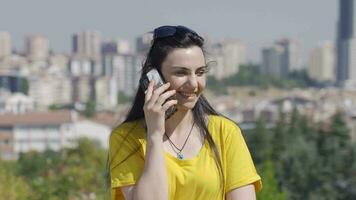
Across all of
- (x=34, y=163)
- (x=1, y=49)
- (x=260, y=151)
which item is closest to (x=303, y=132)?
(x=260, y=151)

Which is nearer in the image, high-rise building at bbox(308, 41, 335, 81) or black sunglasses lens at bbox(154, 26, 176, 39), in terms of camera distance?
black sunglasses lens at bbox(154, 26, 176, 39)

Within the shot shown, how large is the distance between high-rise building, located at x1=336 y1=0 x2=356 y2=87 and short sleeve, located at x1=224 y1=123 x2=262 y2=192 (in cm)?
9579

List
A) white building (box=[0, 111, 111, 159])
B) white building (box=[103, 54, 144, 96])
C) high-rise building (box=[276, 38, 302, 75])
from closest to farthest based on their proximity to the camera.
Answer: white building (box=[0, 111, 111, 159]) → white building (box=[103, 54, 144, 96]) → high-rise building (box=[276, 38, 302, 75])

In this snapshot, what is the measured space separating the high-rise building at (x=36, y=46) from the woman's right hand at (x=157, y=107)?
9530 centimetres

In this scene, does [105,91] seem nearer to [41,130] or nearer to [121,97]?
[121,97]

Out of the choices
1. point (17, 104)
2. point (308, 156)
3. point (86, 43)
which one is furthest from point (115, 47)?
point (308, 156)

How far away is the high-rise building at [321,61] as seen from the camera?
10194 centimetres

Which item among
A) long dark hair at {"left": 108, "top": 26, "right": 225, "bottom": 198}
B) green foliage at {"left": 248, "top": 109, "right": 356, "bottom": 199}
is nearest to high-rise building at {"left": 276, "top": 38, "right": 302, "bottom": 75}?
green foliage at {"left": 248, "top": 109, "right": 356, "bottom": 199}

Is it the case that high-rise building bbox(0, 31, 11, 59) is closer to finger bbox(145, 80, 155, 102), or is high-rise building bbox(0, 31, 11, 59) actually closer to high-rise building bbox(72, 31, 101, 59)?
high-rise building bbox(72, 31, 101, 59)

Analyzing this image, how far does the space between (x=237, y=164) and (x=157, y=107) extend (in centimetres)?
15

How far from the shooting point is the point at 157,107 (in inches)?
68.6

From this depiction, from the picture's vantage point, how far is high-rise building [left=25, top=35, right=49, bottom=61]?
317 ft

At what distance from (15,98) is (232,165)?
62.1m

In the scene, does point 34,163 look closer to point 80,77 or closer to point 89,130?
point 89,130
